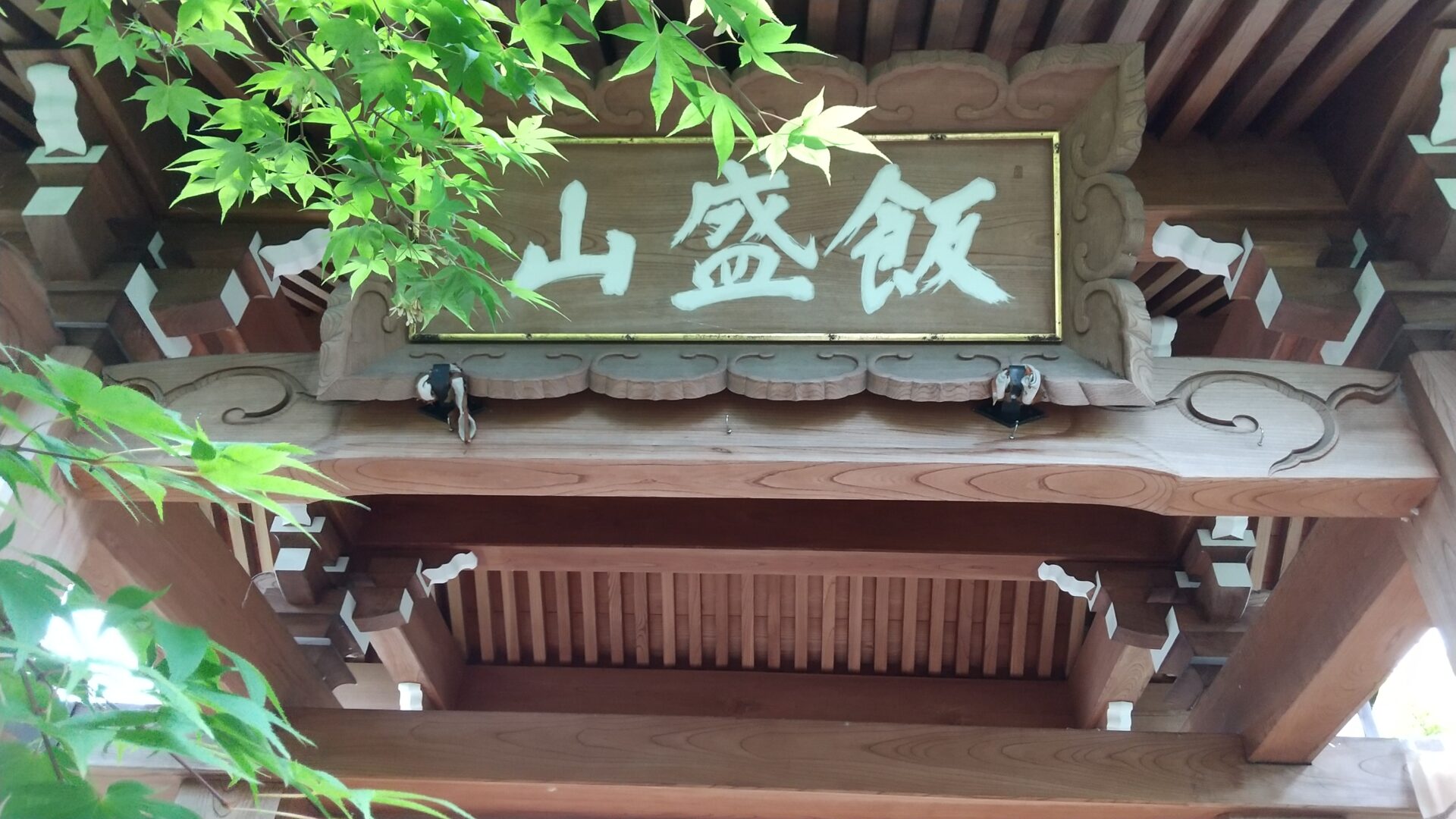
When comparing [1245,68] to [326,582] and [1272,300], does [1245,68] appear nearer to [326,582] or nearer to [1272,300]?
[1272,300]

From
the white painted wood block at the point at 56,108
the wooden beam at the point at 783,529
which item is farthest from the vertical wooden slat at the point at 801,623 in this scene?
the white painted wood block at the point at 56,108

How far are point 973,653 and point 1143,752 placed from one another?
1.06 meters

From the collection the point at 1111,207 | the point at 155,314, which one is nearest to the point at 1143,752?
the point at 1111,207

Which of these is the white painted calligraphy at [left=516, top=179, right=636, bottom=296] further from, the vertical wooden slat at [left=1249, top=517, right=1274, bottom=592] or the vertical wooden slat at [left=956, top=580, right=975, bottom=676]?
the vertical wooden slat at [left=1249, top=517, right=1274, bottom=592]

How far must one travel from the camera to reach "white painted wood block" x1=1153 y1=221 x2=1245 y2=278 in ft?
9.32

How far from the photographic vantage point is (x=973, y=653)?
434cm

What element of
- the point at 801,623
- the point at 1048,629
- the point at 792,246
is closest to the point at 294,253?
the point at 792,246

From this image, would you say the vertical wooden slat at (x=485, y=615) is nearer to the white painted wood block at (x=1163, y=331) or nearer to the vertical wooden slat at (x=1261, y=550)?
the white painted wood block at (x=1163, y=331)

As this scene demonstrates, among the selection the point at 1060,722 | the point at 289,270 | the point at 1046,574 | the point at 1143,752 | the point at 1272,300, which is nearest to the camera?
the point at 1272,300

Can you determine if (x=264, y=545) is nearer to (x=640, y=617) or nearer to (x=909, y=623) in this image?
(x=640, y=617)

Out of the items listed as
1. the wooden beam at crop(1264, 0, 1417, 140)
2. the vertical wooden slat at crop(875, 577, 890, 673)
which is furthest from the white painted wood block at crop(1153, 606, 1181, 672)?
the wooden beam at crop(1264, 0, 1417, 140)

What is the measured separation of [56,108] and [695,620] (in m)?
2.74

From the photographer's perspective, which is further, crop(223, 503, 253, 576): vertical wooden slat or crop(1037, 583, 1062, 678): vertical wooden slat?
crop(223, 503, 253, 576): vertical wooden slat

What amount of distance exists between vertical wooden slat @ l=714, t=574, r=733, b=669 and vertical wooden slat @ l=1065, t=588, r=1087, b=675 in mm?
1334
